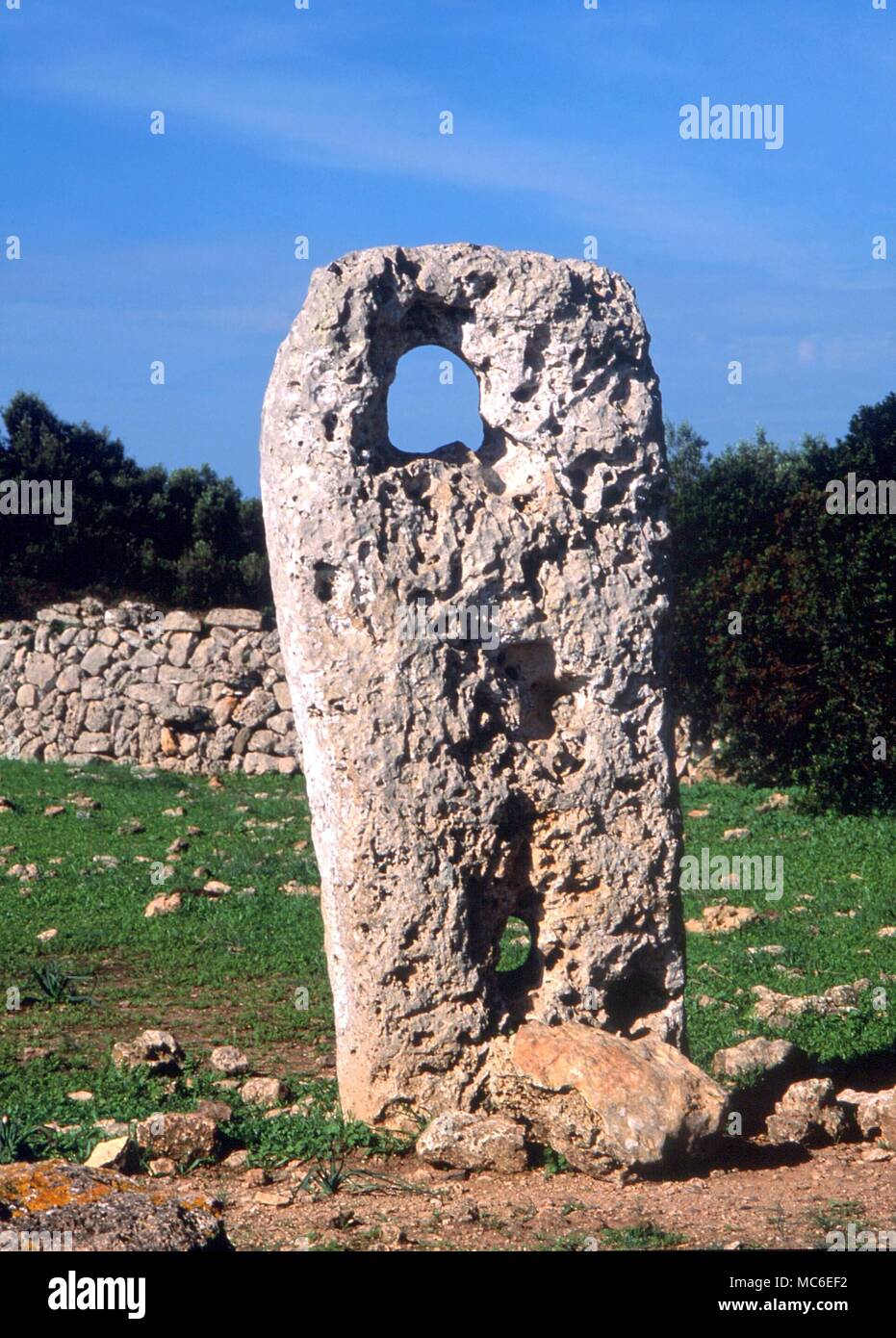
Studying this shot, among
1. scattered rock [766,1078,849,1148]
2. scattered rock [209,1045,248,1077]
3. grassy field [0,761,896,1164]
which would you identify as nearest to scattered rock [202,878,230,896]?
grassy field [0,761,896,1164]

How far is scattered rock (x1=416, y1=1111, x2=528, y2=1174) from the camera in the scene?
489 centimetres

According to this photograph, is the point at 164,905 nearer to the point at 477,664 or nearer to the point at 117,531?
the point at 477,664

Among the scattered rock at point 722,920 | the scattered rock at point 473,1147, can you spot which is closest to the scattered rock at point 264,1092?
the scattered rock at point 473,1147

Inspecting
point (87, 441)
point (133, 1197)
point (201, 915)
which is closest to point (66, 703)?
point (87, 441)

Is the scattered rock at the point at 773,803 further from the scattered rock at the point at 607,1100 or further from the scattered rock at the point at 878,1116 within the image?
the scattered rock at the point at 607,1100

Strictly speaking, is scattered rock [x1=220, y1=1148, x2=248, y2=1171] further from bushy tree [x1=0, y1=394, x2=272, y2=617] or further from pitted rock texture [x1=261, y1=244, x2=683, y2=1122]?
bushy tree [x1=0, y1=394, x2=272, y2=617]

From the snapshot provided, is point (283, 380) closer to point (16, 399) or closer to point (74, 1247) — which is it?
point (74, 1247)

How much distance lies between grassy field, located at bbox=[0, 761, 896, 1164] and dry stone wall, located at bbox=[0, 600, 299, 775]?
3.72 metres

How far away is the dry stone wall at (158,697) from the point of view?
55.3 ft

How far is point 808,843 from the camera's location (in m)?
11.5

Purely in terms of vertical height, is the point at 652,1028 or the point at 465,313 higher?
the point at 465,313

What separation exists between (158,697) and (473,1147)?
12.6 metres

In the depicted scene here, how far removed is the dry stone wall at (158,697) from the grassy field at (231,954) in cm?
372

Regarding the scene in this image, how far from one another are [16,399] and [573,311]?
60.5 ft
